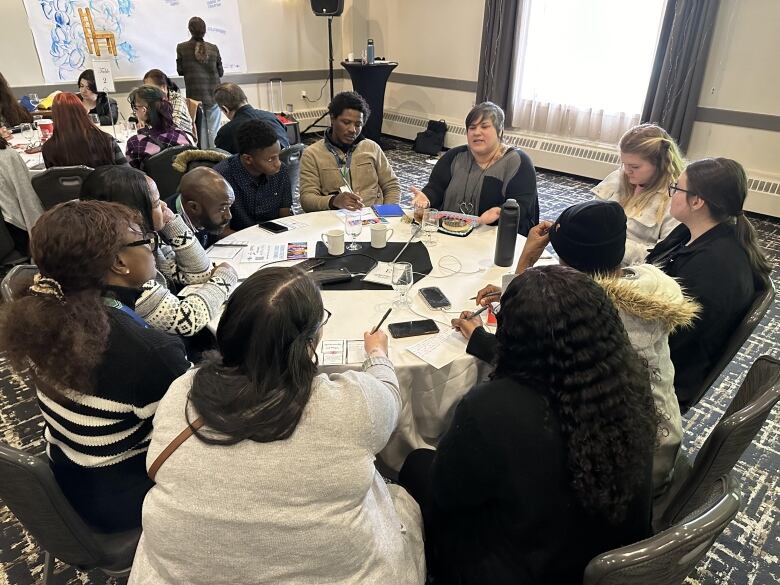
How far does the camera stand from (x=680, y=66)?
15.9ft

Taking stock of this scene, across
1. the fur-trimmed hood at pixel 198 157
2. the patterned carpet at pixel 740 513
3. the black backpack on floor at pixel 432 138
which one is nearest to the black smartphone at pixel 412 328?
the patterned carpet at pixel 740 513

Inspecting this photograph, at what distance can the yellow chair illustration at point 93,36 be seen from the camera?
5.56 metres

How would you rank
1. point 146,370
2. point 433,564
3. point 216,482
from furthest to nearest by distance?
point 433,564 → point 146,370 → point 216,482

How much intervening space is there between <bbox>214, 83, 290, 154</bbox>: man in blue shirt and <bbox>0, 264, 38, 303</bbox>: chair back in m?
2.31

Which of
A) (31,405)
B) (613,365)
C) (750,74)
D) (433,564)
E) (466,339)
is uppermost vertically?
(750,74)

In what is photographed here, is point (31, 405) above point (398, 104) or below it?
below

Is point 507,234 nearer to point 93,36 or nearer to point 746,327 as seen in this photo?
point 746,327

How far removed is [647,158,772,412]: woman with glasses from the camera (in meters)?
1.69

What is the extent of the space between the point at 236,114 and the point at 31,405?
274cm

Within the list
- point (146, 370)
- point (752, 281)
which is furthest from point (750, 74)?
point (146, 370)

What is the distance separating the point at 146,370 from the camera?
46.2 inches

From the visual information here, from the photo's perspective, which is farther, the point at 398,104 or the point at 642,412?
the point at 398,104

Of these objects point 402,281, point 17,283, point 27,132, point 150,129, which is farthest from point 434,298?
point 27,132

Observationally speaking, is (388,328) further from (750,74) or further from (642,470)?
(750,74)
